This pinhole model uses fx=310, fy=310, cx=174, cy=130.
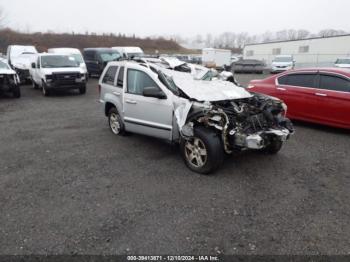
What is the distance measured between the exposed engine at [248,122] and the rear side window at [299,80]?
2612 millimetres

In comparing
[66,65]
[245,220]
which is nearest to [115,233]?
[245,220]

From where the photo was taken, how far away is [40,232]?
11.4 feet

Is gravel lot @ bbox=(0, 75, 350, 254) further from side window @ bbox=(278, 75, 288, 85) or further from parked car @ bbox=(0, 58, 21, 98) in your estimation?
parked car @ bbox=(0, 58, 21, 98)

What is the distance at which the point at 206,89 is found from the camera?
5.70 metres

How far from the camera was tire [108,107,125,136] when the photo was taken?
7032 millimetres

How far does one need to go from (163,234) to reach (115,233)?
21.3 inches

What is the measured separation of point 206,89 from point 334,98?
341 cm

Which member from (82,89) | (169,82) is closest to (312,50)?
(82,89)

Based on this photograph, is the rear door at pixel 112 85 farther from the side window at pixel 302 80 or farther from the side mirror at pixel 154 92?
the side window at pixel 302 80

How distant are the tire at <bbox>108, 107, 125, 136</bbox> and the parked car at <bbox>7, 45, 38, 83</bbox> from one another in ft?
37.8

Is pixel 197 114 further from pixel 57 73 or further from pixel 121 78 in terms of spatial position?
pixel 57 73

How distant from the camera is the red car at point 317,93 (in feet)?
23.3

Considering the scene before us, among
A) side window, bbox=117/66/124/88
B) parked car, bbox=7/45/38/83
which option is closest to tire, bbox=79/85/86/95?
parked car, bbox=7/45/38/83

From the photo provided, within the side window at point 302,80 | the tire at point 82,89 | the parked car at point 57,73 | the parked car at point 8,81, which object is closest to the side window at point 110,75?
the side window at point 302,80
